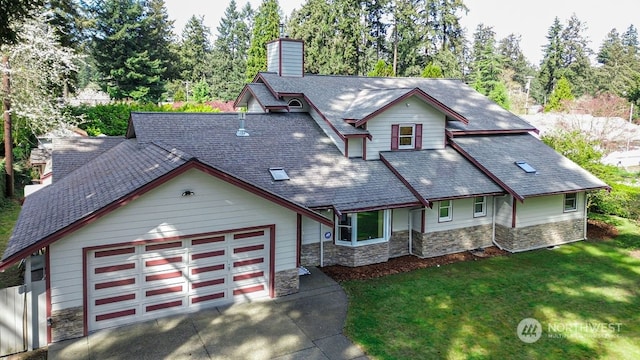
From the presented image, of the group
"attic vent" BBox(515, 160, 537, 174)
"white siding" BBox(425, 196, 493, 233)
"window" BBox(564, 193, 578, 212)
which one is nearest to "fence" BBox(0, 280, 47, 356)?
"white siding" BBox(425, 196, 493, 233)

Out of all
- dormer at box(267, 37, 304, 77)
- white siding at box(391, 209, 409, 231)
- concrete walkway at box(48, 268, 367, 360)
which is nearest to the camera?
concrete walkway at box(48, 268, 367, 360)

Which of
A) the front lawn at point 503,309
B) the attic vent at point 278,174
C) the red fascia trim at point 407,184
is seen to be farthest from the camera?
the red fascia trim at point 407,184

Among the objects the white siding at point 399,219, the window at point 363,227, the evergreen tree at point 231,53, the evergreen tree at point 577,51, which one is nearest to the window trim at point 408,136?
the white siding at point 399,219

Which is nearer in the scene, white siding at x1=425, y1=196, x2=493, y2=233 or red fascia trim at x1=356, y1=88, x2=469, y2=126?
white siding at x1=425, y1=196, x2=493, y2=233

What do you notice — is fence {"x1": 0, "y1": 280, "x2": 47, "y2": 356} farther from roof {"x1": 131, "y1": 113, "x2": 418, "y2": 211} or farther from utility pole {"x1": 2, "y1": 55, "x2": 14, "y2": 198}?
utility pole {"x1": 2, "y1": 55, "x2": 14, "y2": 198}

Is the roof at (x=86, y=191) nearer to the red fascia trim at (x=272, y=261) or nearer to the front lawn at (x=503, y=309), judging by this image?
the red fascia trim at (x=272, y=261)
